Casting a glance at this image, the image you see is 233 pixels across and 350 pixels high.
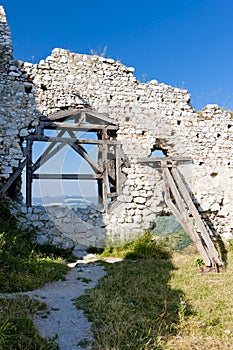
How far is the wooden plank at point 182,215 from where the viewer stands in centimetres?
724

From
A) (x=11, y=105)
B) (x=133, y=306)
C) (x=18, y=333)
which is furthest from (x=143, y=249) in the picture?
(x=18, y=333)

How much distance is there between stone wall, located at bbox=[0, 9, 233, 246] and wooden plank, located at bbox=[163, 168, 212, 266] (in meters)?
0.70

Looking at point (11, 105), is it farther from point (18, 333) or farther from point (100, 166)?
point (18, 333)

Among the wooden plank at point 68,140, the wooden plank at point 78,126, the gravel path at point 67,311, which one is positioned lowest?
the gravel path at point 67,311

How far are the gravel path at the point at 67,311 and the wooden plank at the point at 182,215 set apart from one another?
2.20 metres

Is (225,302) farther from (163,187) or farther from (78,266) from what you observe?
(163,187)

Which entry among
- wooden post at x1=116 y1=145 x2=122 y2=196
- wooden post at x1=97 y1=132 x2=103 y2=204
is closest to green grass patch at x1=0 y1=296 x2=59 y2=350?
wooden post at x1=116 y1=145 x2=122 y2=196

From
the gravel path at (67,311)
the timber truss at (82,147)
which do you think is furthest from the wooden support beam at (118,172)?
the gravel path at (67,311)

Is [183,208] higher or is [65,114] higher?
[65,114]

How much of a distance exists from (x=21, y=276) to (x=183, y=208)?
421 centimetres

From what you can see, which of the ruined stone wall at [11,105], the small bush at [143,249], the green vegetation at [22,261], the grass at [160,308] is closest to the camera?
the grass at [160,308]

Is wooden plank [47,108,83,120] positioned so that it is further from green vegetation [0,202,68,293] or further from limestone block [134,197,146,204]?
limestone block [134,197,146,204]

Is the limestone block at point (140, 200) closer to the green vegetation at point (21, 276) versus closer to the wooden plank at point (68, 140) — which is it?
the wooden plank at point (68, 140)

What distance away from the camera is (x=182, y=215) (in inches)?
320
